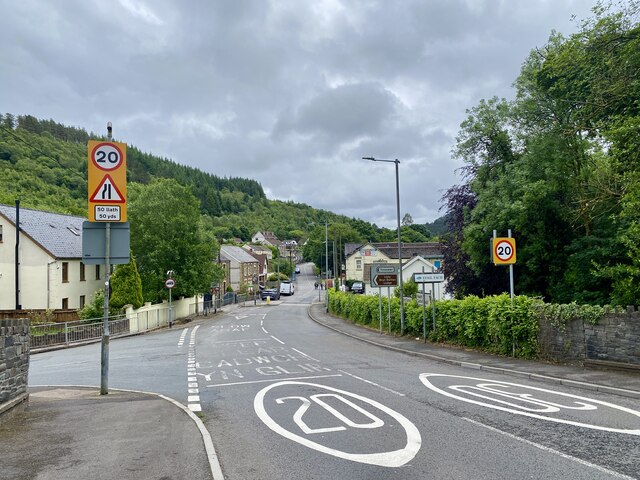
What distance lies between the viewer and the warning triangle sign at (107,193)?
429 inches

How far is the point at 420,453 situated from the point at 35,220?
45175 millimetres

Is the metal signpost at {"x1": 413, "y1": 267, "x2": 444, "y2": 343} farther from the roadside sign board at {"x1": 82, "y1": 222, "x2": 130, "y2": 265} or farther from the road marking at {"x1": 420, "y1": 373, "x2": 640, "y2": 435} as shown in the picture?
the roadside sign board at {"x1": 82, "y1": 222, "x2": 130, "y2": 265}

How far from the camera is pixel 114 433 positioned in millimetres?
7410

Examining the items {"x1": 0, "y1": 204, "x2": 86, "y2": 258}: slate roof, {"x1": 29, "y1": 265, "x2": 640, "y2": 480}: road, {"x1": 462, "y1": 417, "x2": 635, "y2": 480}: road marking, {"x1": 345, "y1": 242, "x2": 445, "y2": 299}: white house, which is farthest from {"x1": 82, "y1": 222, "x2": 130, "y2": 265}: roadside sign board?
{"x1": 345, "y1": 242, "x2": 445, "y2": 299}: white house

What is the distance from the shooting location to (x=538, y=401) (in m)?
9.43

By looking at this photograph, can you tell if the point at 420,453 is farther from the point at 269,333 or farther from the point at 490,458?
the point at 269,333

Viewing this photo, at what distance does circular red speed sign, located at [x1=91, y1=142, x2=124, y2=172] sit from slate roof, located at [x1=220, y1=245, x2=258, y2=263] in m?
83.6

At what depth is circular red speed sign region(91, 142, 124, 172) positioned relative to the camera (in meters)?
10.9

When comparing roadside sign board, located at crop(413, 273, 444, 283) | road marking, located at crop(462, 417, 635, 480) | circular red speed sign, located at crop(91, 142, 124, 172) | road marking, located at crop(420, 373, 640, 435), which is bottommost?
road marking, located at crop(420, 373, 640, 435)

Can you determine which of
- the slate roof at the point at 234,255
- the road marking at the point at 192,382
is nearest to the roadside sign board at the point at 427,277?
the road marking at the point at 192,382

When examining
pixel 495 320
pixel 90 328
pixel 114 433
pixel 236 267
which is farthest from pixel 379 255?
pixel 114 433

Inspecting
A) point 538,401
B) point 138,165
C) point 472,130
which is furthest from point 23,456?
Result: point 138,165

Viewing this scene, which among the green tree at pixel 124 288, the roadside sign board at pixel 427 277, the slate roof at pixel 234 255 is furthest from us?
the slate roof at pixel 234 255

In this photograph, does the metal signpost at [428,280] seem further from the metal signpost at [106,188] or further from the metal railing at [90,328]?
the metal railing at [90,328]
